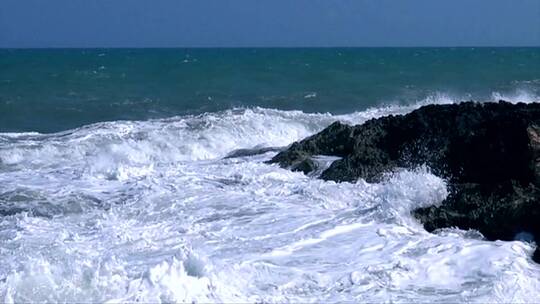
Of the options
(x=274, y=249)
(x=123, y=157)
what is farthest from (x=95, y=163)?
(x=274, y=249)

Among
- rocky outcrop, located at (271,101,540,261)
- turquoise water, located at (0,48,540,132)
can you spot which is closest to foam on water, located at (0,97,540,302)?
rocky outcrop, located at (271,101,540,261)

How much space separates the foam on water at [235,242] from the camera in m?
5.97

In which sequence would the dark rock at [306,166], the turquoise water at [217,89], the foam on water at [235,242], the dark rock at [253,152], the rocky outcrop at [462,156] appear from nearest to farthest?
the foam on water at [235,242] < the rocky outcrop at [462,156] < the dark rock at [306,166] < the dark rock at [253,152] < the turquoise water at [217,89]

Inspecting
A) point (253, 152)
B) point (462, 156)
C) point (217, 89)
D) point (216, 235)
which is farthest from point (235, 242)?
point (217, 89)

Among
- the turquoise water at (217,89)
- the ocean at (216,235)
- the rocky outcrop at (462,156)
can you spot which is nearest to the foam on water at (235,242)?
the ocean at (216,235)

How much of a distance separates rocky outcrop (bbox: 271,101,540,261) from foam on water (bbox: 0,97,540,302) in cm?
25

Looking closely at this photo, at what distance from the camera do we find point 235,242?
734 centimetres

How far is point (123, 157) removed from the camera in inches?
576

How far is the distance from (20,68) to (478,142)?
38.7 meters

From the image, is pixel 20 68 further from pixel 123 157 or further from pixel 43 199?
pixel 43 199

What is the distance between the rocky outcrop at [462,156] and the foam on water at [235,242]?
0.82ft

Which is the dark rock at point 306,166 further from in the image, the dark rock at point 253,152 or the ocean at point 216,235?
the dark rock at point 253,152

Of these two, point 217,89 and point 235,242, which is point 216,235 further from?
point 217,89

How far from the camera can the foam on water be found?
597cm
